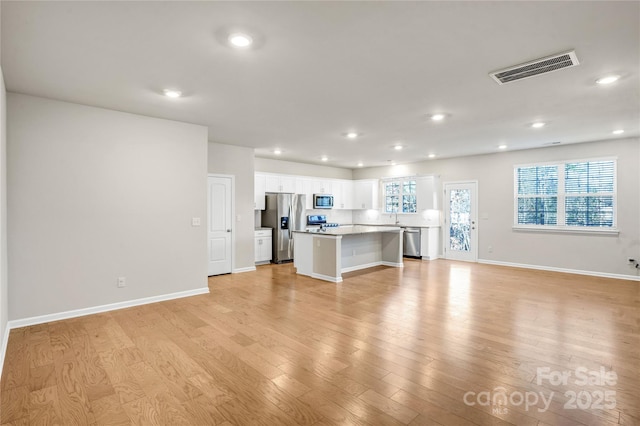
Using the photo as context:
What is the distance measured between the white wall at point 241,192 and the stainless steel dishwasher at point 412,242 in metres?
4.31

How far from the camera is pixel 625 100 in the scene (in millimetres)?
4020

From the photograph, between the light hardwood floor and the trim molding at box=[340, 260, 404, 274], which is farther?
the trim molding at box=[340, 260, 404, 274]

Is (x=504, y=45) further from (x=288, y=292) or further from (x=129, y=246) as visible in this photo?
(x=129, y=246)

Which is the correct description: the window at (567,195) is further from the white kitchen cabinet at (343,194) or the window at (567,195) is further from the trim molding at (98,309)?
the trim molding at (98,309)

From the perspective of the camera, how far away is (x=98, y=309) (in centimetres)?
429

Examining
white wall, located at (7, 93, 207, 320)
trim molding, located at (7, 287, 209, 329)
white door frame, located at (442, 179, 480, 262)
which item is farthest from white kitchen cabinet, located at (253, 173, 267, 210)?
white door frame, located at (442, 179, 480, 262)

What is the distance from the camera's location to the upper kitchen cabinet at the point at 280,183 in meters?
8.35

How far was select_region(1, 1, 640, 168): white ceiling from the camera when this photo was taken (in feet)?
7.30

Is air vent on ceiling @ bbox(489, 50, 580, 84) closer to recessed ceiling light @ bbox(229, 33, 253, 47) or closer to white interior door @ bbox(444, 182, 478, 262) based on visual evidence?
recessed ceiling light @ bbox(229, 33, 253, 47)

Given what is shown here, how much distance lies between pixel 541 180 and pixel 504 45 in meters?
5.71

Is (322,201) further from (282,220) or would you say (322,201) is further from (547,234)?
(547,234)

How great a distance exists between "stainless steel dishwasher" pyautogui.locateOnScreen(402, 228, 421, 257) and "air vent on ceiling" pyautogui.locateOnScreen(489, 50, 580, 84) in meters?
5.81

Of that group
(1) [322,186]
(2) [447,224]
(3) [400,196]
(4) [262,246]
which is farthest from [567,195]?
(4) [262,246]

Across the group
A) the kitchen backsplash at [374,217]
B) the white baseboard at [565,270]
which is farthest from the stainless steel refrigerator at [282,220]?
the white baseboard at [565,270]
